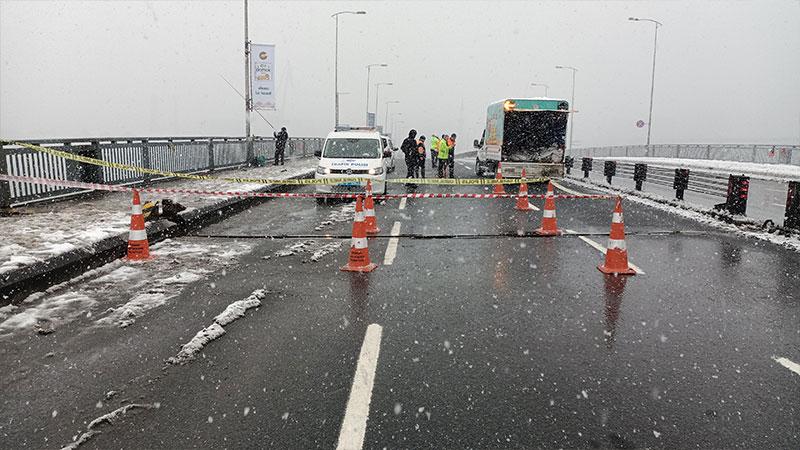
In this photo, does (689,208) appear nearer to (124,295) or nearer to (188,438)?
(124,295)

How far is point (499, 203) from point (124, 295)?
1133 centimetres

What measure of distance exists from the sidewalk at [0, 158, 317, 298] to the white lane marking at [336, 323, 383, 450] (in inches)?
160

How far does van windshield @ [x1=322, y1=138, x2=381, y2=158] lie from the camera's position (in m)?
16.7

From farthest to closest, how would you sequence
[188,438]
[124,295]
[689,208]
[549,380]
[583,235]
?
[689,208], [583,235], [124,295], [549,380], [188,438]

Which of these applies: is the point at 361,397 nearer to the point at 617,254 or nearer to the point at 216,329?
the point at 216,329

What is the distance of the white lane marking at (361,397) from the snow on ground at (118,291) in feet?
7.52

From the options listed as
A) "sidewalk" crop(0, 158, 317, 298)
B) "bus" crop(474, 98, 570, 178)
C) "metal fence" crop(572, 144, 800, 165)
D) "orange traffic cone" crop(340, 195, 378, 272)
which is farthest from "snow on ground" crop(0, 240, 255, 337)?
"metal fence" crop(572, 144, 800, 165)

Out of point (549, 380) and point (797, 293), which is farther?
point (797, 293)

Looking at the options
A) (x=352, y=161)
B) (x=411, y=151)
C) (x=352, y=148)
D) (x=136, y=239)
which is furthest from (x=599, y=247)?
(x=411, y=151)

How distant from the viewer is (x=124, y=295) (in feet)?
20.6

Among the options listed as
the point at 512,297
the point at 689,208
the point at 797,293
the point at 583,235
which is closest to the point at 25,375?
the point at 512,297

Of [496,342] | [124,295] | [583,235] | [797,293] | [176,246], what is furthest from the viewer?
[583,235]

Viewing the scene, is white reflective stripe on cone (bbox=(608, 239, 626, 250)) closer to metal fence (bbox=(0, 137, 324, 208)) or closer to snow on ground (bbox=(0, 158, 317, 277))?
snow on ground (bbox=(0, 158, 317, 277))

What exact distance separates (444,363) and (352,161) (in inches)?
479
